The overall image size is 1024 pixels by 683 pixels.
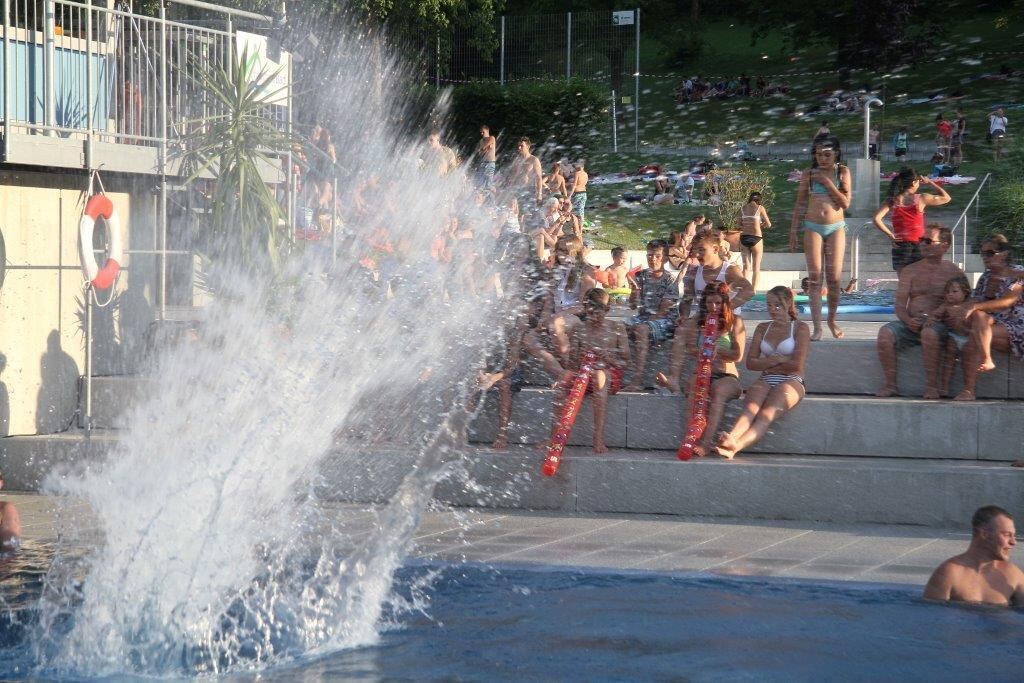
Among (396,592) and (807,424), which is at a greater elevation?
(807,424)

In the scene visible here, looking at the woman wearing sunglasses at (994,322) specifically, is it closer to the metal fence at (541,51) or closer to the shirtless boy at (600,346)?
the shirtless boy at (600,346)

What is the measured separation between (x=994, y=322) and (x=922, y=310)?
579mm

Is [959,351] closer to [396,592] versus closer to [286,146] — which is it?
[396,592]

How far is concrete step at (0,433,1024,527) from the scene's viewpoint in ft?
31.4

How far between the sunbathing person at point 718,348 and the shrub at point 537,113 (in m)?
25.7

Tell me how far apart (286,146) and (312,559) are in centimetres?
702

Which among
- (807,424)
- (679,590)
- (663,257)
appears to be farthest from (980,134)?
(679,590)

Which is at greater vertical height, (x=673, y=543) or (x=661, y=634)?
(x=673, y=543)

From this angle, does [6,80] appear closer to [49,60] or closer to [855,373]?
[49,60]

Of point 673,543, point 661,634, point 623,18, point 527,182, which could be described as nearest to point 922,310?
point 673,543

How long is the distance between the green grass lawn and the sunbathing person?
52.4 feet

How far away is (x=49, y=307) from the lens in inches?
492

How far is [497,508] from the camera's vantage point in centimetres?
1048

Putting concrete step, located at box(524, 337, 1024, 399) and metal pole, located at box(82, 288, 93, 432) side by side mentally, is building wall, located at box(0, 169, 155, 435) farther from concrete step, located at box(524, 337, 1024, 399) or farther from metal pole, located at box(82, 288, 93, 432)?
concrete step, located at box(524, 337, 1024, 399)
